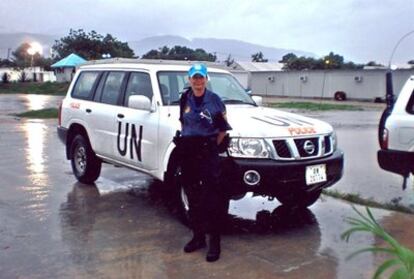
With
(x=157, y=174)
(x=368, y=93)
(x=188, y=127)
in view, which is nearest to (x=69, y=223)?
(x=157, y=174)

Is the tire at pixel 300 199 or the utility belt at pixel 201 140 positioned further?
the tire at pixel 300 199

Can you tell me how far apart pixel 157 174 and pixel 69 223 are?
1.14 meters

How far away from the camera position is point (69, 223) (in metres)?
6.00

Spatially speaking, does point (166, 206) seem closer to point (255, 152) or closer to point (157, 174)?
point (157, 174)

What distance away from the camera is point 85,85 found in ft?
26.8

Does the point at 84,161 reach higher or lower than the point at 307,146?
lower

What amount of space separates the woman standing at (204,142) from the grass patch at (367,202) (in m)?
2.84

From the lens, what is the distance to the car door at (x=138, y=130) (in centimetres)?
634

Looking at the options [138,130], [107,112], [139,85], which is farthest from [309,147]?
[107,112]

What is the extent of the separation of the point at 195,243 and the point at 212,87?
2421mm

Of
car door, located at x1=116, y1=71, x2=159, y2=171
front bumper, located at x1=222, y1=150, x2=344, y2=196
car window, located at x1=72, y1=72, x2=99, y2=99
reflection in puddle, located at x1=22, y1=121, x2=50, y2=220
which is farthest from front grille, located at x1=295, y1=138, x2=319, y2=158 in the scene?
car window, located at x1=72, y1=72, x2=99, y2=99

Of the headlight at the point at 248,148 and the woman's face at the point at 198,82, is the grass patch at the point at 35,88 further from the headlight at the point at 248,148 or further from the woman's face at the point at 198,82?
the woman's face at the point at 198,82

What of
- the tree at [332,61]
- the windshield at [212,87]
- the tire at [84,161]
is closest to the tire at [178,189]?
the windshield at [212,87]

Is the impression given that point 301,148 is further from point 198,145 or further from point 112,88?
point 112,88
